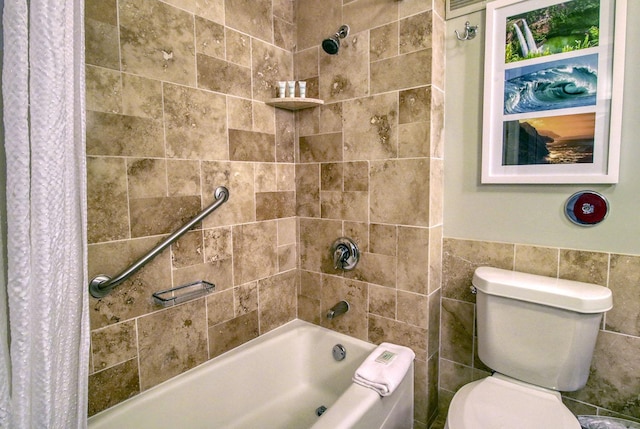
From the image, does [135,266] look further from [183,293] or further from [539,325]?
[539,325]

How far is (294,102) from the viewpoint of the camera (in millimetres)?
1774

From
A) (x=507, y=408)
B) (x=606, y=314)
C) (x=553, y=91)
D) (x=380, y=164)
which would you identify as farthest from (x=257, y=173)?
(x=606, y=314)

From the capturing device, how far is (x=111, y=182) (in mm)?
1249

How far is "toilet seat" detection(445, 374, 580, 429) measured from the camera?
113 centimetres

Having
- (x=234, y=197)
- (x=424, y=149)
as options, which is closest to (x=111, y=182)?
(x=234, y=197)

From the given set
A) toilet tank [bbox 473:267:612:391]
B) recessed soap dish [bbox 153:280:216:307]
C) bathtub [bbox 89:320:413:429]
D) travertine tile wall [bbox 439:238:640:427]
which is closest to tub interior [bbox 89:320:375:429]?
bathtub [bbox 89:320:413:429]

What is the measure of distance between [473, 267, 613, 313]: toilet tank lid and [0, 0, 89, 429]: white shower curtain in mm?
1394

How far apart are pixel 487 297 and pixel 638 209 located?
24.8 inches

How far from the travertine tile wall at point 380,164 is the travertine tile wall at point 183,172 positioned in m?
0.21

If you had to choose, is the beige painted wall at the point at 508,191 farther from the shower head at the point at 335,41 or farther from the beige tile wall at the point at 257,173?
the shower head at the point at 335,41

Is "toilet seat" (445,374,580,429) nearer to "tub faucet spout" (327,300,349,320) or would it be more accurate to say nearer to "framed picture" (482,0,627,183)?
"tub faucet spout" (327,300,349,320)

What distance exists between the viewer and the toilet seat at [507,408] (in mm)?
1128

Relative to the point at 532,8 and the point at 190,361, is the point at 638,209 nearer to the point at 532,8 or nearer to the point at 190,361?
the point at 532,8

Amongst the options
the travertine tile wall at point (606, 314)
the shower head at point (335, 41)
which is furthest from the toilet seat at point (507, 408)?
the shower head at point (335, 41)
